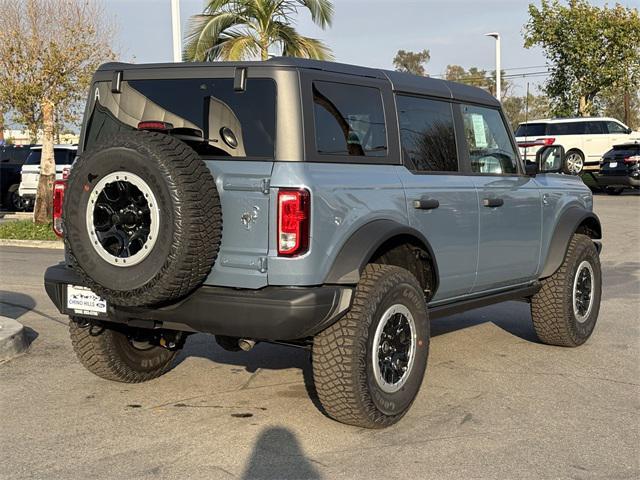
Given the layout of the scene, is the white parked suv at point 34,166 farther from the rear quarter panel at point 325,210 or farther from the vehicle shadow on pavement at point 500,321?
the rear quarter panel at point 325,210

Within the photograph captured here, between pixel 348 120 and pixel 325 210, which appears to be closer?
pixel 325 210

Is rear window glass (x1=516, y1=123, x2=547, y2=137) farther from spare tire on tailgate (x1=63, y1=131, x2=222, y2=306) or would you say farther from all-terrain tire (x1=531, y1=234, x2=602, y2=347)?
spare tire on tailgate (x1=63, y1=131, x2=222, y2=306)

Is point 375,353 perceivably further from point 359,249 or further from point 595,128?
point 595,128

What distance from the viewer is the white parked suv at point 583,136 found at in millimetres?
28453

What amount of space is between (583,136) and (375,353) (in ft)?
83.6

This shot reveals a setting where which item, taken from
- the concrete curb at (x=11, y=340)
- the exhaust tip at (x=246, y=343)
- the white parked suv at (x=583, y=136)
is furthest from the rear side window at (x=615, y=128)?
the exhaust tip at (x=246, y=343)

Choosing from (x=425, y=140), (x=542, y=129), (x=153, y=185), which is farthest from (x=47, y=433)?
(x=542, y=129)

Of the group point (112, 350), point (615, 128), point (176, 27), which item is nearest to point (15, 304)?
point (112, 350)

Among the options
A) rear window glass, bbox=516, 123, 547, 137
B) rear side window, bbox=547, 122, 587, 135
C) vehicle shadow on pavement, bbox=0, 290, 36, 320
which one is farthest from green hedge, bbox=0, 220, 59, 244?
rear side window, bbox=547, 122, 587, 135

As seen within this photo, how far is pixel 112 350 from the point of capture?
568 cm

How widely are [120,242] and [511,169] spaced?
10.8 ft

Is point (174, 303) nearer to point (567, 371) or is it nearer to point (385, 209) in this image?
point (385, 209)

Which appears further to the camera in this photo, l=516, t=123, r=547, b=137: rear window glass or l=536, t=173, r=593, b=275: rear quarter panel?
l=516, t=123, r=547, b=137: rear window glass

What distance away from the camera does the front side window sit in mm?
6203
